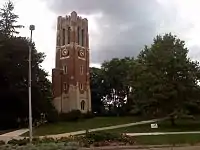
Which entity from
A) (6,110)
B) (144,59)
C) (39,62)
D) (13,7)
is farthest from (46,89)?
(144,59)

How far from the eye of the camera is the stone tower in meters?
80.3

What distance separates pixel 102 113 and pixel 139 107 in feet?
150

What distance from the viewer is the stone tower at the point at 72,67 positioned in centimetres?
8031

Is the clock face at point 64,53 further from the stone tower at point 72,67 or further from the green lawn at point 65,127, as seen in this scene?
the green lawn at point 65,127

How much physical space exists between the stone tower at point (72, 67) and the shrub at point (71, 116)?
2.71 meters

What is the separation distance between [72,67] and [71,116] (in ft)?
38.4

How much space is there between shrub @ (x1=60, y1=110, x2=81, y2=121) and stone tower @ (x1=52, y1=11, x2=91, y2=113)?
2.71 metres

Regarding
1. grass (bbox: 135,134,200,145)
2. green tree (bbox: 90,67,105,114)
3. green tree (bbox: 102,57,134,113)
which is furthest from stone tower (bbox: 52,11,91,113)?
grass (bbox: 135,134,200,145)

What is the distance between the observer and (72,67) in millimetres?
81312

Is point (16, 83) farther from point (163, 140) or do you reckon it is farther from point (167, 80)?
point (163, 140)

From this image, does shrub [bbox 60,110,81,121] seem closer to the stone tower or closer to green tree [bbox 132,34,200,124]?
the stone tower

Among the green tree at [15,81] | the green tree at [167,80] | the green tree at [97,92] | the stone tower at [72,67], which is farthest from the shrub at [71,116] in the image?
the green tree at [167,80]

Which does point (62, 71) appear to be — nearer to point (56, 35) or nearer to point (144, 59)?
point (56, 35)

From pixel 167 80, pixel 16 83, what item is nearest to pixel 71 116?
pixel 16 83
